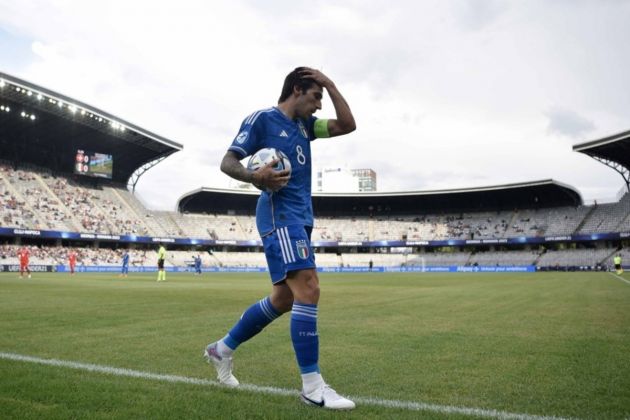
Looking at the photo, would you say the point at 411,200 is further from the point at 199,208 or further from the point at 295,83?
the point at 295,83

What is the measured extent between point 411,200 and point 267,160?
7915cm

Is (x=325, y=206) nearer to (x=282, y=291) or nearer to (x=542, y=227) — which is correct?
(x=542, y=227)

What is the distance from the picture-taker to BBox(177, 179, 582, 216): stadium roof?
71387 millimetres

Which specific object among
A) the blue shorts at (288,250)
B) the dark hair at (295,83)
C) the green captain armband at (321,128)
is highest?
the dark hair at (295,83)

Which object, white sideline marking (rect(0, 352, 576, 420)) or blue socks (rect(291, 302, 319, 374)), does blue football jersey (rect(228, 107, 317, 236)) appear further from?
white sideline marking (rect(0, 352, 576, 420))

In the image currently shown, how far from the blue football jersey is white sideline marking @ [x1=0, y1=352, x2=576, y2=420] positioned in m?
1.28

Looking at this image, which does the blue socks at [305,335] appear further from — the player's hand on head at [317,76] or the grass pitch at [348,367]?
the player's hand on head at [317,76]

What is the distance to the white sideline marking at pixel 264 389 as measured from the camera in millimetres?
3170

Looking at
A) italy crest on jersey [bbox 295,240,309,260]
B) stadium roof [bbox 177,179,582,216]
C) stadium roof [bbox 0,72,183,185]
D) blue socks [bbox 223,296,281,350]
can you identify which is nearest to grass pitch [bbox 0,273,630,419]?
blue socks [bbox 223,296,281,350]

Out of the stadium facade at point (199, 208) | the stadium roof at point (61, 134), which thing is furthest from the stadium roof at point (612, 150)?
the stadium roof at point (61, 134)

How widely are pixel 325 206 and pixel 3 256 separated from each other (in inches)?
2003

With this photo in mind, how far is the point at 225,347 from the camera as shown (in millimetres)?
4145

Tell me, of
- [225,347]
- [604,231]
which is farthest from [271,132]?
[604,231]

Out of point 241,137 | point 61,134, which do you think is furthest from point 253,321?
point 61,134
